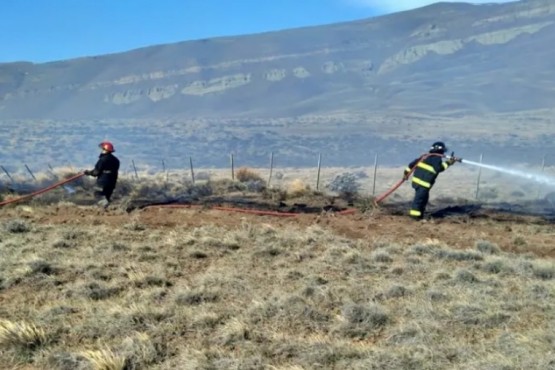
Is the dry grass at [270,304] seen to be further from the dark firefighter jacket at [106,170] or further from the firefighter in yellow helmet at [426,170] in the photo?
the dark firefighter jacket at [106,170]

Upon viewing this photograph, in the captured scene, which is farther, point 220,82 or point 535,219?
point 220,82

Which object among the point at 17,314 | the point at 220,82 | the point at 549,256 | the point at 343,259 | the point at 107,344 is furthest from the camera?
the point at 220,82

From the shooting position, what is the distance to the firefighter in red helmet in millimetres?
14320

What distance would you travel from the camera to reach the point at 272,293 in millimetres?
8070

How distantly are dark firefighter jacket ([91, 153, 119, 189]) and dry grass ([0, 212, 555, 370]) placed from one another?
2.86 m

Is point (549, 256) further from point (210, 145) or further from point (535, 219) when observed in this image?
point (210, 145)

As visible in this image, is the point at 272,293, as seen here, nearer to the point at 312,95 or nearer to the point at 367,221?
the point at 367,221

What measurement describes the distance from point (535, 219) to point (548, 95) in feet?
303

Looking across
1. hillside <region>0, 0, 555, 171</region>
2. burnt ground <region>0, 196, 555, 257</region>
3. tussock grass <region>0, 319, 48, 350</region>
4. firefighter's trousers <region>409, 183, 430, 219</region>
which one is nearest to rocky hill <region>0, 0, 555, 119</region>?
hillside <region>0, 0, 555, 171</region>

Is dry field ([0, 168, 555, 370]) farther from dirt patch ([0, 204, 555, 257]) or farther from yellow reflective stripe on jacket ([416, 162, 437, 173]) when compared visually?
yellow reflective stripe on jacket ([416, 162, 437, 173])

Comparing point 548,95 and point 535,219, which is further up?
point 548,95

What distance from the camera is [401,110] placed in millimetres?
98938

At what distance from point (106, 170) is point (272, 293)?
7729 mm

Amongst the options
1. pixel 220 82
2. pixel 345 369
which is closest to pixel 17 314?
pixel 345 369
